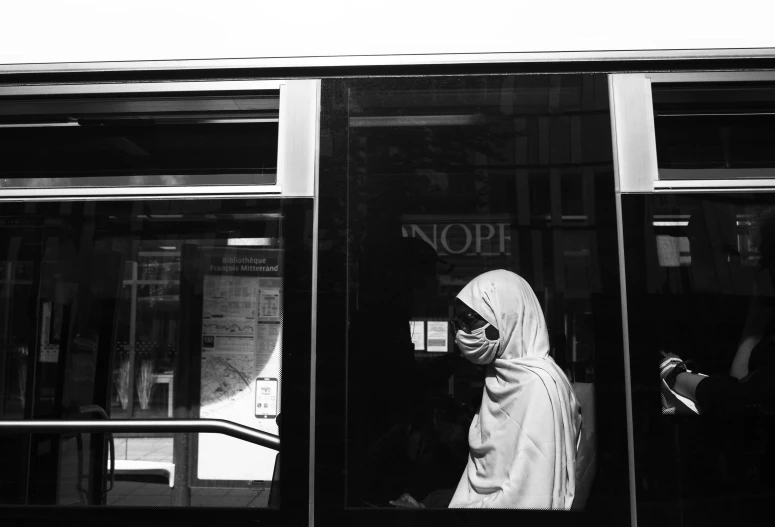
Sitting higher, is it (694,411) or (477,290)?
(477,290)

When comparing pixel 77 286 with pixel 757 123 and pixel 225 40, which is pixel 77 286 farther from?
pixel 757 123

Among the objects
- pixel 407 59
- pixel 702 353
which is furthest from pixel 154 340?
pixel 702 353

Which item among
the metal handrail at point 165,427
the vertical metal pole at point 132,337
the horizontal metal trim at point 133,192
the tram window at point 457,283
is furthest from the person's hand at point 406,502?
the vertical metal pole at point 132,337

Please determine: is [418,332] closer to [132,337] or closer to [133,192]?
[133,192]

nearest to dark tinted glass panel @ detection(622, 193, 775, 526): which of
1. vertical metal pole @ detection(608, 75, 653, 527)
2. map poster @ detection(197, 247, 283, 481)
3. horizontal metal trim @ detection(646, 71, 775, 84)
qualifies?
vertical metal pole @ detection(608, 75, 653, 527)

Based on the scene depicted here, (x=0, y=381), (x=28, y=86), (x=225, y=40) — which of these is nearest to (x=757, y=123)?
(x=225, y=40)

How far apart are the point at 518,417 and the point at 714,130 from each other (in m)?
1.15

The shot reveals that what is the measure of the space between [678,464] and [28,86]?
8.35 ft

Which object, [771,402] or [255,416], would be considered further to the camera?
[255,416]

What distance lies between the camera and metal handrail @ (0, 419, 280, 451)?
2.23 metres

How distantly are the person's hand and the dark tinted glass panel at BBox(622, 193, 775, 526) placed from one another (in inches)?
28.0

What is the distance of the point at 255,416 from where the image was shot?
2820mm

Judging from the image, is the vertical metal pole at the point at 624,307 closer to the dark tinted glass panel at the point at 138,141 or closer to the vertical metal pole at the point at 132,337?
the dark tinted glass panel at the point at 138,141

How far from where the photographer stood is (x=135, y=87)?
236 centimetres
